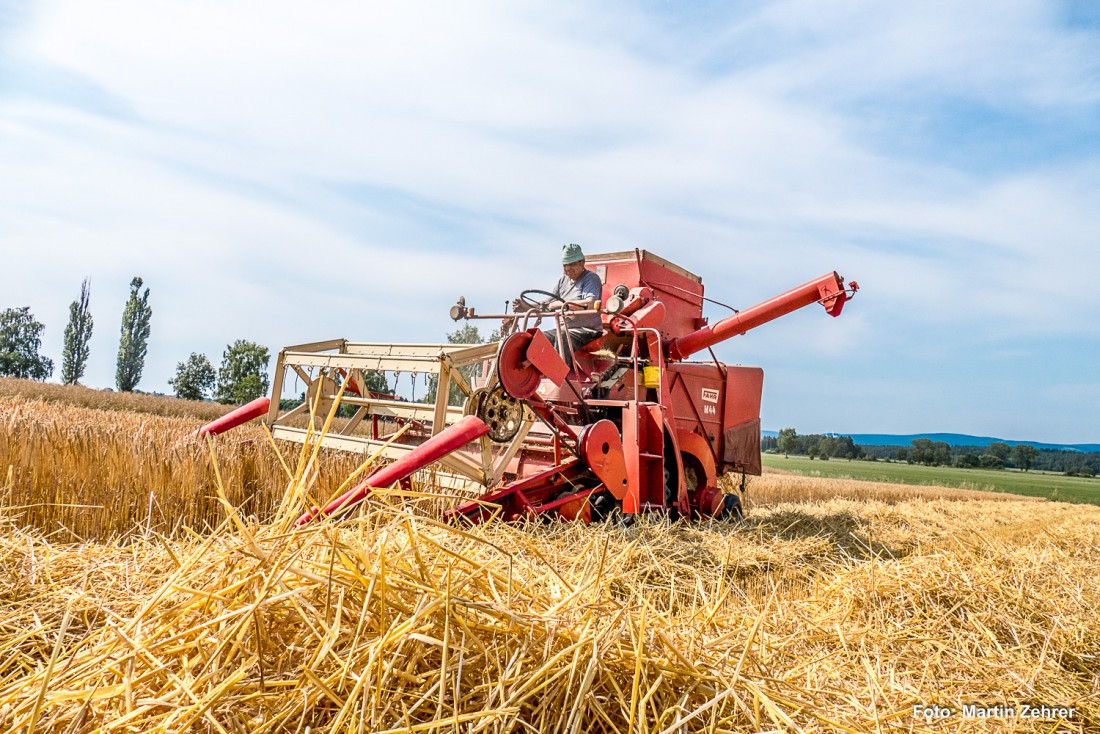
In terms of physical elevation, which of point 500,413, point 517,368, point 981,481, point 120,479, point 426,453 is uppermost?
point 517,368

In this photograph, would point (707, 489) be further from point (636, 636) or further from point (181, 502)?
point (636, 636)

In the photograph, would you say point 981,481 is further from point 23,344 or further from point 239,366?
point 23,344

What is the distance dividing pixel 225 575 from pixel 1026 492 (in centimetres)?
2832

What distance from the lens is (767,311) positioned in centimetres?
688

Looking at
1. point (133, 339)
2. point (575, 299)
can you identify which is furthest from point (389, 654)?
point (133, 339)

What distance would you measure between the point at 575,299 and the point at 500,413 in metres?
2.22

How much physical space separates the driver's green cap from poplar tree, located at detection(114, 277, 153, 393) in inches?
1681

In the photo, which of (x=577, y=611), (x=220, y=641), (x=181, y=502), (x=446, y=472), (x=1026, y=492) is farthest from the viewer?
(x=1026, y=492)

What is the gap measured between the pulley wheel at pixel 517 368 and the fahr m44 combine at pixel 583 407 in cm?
1

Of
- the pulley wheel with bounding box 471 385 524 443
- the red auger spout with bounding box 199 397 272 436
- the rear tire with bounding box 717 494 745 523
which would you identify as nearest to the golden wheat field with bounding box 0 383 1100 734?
the pulley wheel with bounding box 471 385 524 443

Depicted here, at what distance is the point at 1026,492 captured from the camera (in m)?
23.7

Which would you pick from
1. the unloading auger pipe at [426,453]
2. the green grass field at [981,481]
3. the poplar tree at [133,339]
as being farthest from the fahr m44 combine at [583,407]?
the poplar tree at [133,339]

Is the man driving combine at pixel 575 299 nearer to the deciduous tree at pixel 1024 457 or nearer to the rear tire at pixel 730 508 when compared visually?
the rear tire at pixel 730 508

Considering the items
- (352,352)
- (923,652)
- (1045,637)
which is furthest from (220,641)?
(352,352)
